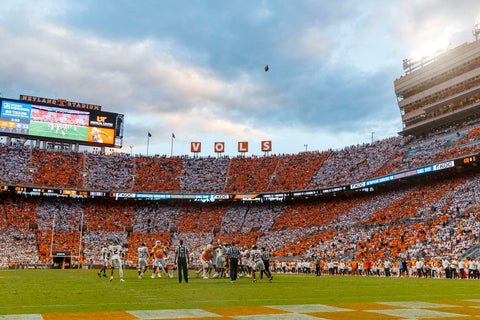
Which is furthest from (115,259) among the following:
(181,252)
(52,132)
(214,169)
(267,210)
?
(214,169)

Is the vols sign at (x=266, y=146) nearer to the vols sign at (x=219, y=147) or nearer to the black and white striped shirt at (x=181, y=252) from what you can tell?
the vols sign at (x=219, y=147)

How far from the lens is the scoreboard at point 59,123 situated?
5897 centimetres

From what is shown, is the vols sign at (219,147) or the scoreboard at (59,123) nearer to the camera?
the scoreboard at (59,123)

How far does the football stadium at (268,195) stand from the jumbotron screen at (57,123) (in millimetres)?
148

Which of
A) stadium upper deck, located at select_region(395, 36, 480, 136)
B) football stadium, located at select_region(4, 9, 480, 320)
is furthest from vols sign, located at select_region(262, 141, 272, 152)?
stadium upper deck, located at select_region(395, 36, 480, 136)

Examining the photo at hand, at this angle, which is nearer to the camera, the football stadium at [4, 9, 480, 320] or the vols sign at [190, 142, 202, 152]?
the football stadium at [4, 9, 480, 320]

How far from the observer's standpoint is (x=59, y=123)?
61719 millimetres

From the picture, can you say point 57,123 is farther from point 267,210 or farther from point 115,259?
point 115,259

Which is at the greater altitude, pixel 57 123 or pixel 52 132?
pixel 57 123

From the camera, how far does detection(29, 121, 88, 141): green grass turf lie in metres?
60.1

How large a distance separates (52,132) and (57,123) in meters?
1.49

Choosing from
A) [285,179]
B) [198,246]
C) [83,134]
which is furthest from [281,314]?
[83,134]

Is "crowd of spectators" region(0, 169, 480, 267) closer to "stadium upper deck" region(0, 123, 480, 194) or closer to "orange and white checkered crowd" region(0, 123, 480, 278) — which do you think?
"orange and white checkered crowd" region(0, 123, 480, 278)

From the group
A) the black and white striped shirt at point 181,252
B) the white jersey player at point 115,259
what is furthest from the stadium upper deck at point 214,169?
the white jersey player at point 115,259
